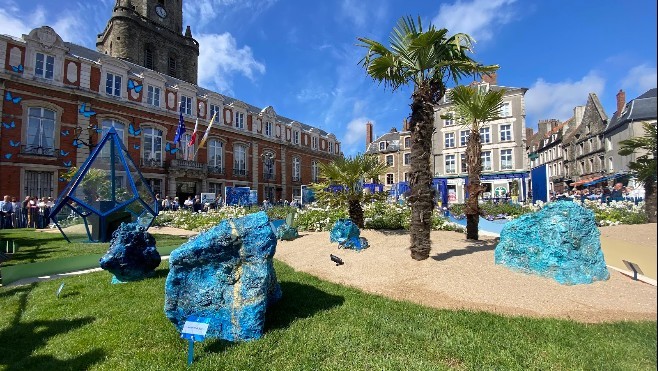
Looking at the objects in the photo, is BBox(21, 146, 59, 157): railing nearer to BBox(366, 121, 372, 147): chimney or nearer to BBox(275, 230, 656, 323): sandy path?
BBox(275, 230, 656, 323): sandy path

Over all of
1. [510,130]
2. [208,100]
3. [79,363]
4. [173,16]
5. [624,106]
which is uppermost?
[173,16]

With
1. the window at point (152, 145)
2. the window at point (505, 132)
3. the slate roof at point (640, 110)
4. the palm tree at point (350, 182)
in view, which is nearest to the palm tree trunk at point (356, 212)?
the palm tree at point (350, 182)

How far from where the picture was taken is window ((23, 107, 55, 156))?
22.8 metres

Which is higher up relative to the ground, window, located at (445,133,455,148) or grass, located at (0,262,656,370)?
window, located at (445,133,455,148)

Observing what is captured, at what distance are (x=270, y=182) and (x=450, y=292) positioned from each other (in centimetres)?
3904

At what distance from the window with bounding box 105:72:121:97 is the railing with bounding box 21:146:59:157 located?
6262 millimetres

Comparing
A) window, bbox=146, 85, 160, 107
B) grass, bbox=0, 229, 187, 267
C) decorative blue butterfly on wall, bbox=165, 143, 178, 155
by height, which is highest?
window, bbox=146, 85, 160, 107

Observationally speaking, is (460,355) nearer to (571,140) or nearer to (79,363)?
(571,140)

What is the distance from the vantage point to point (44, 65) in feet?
76.4

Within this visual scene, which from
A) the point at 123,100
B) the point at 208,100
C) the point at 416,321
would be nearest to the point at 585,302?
the point at 416,321

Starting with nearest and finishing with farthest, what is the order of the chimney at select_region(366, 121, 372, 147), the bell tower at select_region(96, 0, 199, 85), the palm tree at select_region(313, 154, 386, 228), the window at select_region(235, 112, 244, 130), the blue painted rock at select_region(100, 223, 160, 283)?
1. the blue painted rock at select_region(100, 223, 160, 283)
2. the palm tree at select_region(313, 154, 386, 228)
3. the bell tower at select_region(96, 0, 199, 85)
4. the window at select_region(235, 112, 244, 130)
5. the chimney at select_region(366, 121, 372, 147)

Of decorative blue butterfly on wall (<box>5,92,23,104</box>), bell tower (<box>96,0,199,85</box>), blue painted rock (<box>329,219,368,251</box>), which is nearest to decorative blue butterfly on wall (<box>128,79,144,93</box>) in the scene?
decorative blue butterfly on wall (<box>5,92,23,104</box>)

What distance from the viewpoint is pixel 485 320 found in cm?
411

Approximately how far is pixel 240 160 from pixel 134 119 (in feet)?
41.0
